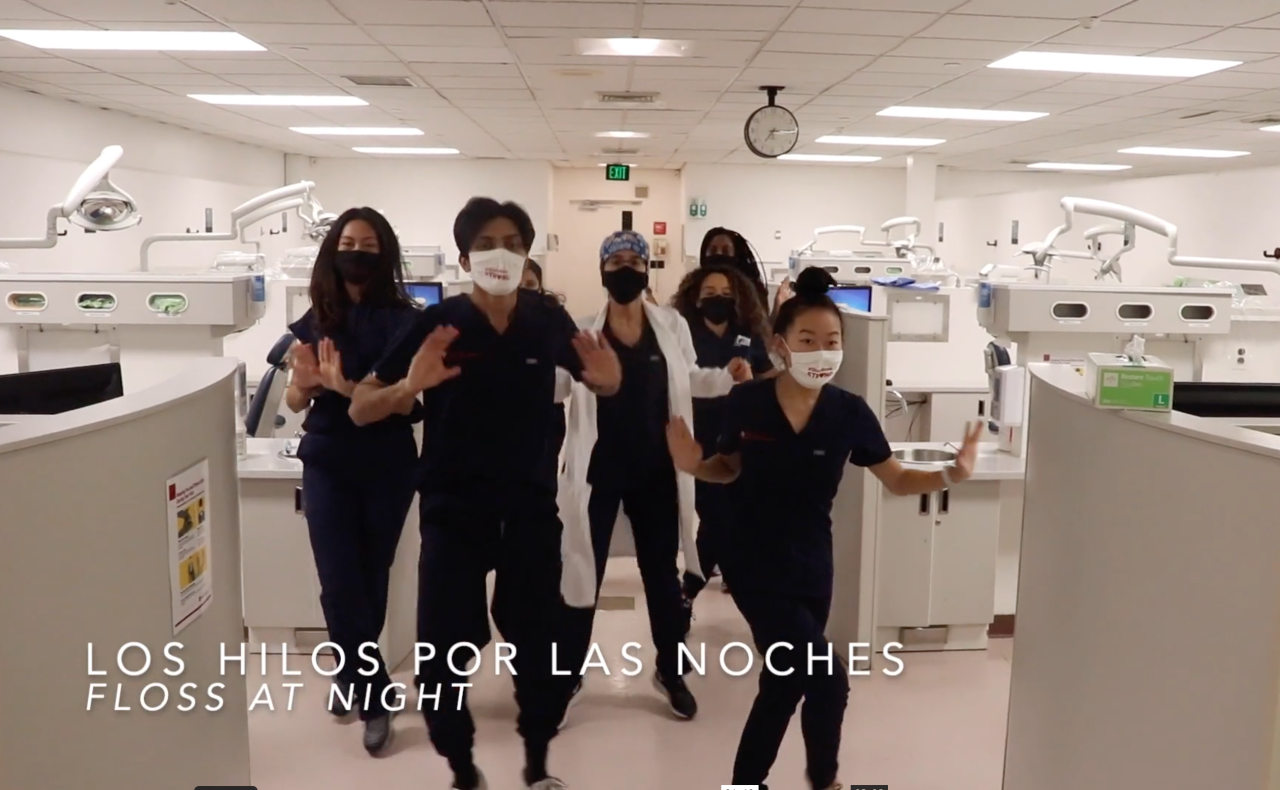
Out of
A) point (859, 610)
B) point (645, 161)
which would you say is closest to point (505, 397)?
point (859, 610)

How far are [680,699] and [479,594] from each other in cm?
97

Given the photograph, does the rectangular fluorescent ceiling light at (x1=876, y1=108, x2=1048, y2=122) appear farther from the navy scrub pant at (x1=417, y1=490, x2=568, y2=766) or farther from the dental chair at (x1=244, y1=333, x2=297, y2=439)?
the navy scrub pant at (x1=417, y1=490, x2=568, y2=766)

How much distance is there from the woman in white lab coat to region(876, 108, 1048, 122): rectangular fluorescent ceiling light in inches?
238

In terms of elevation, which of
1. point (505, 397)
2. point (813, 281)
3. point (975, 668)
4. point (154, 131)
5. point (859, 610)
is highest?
point (154, 131)

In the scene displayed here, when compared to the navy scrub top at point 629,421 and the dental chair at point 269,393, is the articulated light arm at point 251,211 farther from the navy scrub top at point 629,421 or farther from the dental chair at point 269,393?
the navy scrub top at point 629,421

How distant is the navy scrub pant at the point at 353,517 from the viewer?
8.87 ft

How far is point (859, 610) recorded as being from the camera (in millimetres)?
3357

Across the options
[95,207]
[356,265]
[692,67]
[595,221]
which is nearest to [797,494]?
[356,265]

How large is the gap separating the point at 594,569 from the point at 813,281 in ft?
3.38

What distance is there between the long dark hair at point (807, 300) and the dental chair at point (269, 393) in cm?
163

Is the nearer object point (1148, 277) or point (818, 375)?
point (818, 375)

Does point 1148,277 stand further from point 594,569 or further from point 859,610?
point 594,569

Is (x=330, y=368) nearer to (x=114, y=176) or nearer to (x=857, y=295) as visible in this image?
(x=857, y=295)

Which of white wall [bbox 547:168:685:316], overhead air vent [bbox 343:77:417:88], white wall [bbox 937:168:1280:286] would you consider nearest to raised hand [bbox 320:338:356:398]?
overhead air vent [bbox 343:77:417:88]
